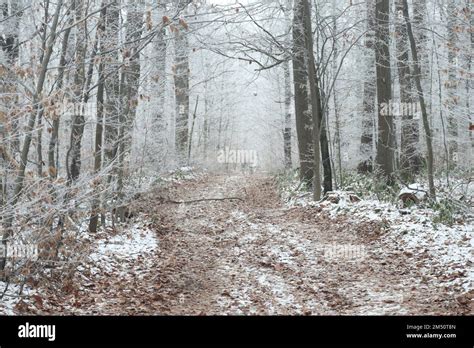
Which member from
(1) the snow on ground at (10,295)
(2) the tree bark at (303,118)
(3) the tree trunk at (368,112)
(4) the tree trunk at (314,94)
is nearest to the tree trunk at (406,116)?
(3) the tree trunk at (368,112)

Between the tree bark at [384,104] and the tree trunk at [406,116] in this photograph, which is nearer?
the tree bark at [384,104]

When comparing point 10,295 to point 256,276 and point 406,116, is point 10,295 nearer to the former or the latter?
point 256,276

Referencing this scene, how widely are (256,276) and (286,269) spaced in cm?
63

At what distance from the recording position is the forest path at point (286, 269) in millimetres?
5801

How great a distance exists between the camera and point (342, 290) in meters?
6.41

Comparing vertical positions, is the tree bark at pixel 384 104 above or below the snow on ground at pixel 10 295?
above

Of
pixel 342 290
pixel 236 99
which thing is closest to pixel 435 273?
pixel 342 290

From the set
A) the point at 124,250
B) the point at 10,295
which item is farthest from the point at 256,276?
the point at 10,295

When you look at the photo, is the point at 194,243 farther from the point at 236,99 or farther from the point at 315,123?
the point at 236,99

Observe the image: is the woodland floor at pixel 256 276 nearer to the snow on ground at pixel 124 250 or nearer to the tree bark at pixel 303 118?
the snow on ground at pixel 124 250

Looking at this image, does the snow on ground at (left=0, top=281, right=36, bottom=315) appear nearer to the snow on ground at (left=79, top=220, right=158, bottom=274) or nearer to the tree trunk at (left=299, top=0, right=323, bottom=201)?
the snow on ground at (left=79, top=220, right=158, bottom=274)

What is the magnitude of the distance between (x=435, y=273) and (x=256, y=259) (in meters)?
3.00

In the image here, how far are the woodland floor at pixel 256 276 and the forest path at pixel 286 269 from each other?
1cm

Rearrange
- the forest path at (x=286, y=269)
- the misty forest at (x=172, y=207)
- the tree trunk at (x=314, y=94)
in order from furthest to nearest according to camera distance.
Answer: the tree trunk at (x=314, y=94)
the forest path at (x=286, y=269)
the misty forest at (x=172, y=207)
